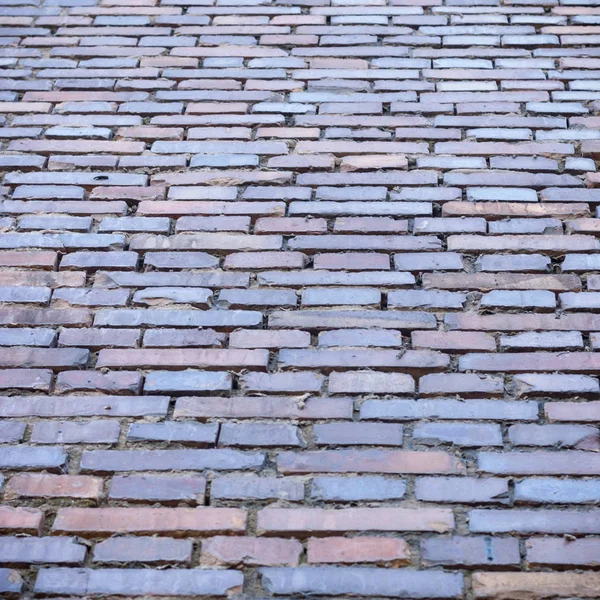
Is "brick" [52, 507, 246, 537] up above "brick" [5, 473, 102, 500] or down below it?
below

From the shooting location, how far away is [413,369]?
2.22m

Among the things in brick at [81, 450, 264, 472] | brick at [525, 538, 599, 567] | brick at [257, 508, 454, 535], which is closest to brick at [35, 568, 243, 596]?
brick at [257, 508, 454, 535]

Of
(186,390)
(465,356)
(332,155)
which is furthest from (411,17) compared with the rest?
(186,390)

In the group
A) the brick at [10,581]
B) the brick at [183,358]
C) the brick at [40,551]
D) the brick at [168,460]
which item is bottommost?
the brick at [10,581]

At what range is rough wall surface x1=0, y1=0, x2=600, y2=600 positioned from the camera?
1947 millimetres

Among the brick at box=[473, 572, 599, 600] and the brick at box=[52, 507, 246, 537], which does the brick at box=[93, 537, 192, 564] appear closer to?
the brick at box=[52, 507, 246, 537]

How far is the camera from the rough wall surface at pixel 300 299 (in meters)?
1.95

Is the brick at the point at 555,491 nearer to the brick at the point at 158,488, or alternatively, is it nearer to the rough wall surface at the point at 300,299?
the rough wall surface at the point at 300,299

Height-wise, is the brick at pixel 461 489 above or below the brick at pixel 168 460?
below

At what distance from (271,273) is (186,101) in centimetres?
85

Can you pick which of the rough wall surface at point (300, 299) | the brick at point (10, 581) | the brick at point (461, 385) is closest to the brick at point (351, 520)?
the rough wall surface at point (300, 299)

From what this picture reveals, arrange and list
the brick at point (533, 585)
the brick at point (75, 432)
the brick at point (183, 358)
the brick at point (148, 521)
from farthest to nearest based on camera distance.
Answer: the brick at point (183, 358) < the brick at point (75, 432) < the brick at point (148, 521) < the brick at point (533, 585)

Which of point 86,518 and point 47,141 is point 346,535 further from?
point 47,141

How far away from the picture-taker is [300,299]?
238cm
